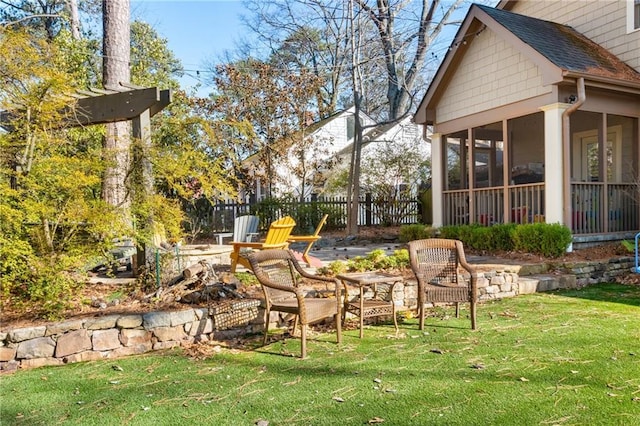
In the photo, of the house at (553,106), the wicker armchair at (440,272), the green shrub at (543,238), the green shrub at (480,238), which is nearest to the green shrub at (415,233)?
the house at (553,106)

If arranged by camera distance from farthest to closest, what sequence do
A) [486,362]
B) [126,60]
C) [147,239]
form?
Result: 1. [126,60]
2. [147,239]
3. [486,362]

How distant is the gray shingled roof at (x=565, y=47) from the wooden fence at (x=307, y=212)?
6125mm

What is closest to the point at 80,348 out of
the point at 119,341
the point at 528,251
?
the point at 119,341

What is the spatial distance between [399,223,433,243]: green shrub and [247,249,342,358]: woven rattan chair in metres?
6.28

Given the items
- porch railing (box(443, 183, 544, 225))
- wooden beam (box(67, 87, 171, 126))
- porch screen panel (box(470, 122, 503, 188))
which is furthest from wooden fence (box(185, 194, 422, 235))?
wooden beam (box(67, 87, 171, 126))

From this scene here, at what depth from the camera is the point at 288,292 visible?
4.36m

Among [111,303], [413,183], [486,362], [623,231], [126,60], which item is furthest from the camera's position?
[413,183]

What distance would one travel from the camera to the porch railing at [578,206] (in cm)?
866

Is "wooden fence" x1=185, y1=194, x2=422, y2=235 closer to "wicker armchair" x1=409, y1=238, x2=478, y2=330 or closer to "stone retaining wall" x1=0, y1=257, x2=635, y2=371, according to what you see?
"stone retaining wall" x1=0, y1=257, x2=635, y2=371

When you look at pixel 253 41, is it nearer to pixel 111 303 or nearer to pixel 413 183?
pixel 413 183

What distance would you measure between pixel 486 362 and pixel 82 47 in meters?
12.6

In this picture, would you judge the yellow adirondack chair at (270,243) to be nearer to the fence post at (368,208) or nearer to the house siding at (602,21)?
the fence post at (368,208)

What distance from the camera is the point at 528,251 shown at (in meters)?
8.29

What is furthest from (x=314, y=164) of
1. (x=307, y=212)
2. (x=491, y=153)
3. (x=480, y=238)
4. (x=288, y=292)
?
(x=288, y=292)
